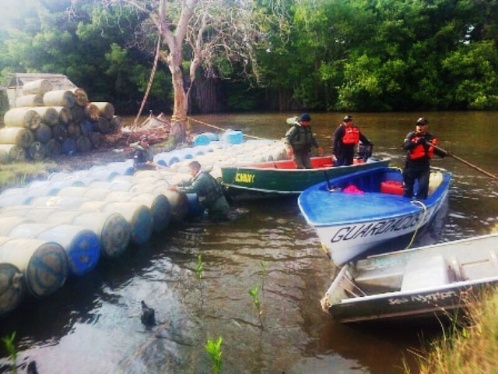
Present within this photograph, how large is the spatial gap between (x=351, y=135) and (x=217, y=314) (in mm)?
6503

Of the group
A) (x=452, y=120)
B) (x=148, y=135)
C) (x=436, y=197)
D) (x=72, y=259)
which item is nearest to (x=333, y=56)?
(x=452, y=120)

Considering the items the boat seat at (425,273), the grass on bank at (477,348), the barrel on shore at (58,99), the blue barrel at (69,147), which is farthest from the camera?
the blue barrel at (69,147)

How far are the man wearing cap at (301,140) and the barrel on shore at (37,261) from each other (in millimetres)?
6029

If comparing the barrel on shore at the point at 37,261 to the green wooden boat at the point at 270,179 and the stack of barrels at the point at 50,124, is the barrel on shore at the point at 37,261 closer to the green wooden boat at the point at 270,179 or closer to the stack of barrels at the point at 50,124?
the green wooden boat at the point at 270,179

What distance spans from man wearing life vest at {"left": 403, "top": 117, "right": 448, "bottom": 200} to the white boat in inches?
79.8

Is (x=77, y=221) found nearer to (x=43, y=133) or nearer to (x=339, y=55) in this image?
(x=43, y=133)

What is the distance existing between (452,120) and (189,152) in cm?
2063

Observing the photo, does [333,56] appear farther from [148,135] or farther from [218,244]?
[218,244]

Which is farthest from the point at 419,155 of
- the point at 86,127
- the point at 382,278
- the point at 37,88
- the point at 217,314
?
the point at 37,88

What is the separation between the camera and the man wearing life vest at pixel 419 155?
7.65 meters

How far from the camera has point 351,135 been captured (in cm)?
1070

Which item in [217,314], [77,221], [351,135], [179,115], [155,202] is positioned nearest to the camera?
[217,314]

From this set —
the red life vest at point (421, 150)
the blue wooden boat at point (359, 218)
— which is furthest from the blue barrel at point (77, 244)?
the red life vest at point (421, 150)

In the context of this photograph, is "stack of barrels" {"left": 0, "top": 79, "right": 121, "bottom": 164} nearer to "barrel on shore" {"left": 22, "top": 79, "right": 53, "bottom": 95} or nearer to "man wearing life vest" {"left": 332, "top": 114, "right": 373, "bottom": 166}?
"barrel on shore" {"left": 22, "top": 79, "right": 53, "bottom": 95}
